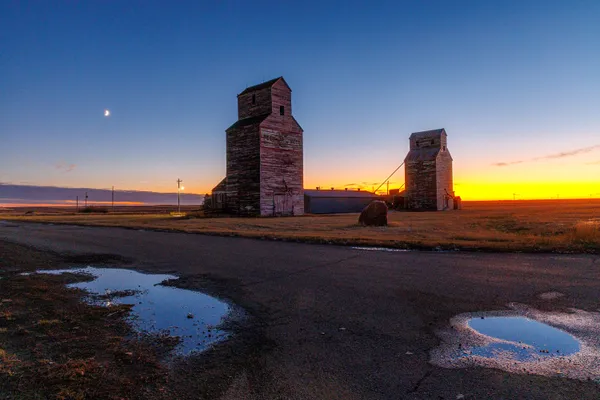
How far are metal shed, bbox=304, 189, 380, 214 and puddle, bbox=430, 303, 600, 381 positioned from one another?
157 ft

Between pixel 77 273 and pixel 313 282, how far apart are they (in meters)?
6.38

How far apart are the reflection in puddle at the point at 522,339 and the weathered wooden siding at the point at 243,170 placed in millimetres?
31156

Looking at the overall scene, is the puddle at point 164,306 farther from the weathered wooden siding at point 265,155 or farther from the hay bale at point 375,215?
the weathered wooden siding at point 265,155

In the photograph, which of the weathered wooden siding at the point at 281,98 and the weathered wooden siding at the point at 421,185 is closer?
the weathered wooden siding at the point at 281,98

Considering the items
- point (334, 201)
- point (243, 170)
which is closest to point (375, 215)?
point (243, 170)

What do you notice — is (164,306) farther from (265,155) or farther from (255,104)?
(255,104)

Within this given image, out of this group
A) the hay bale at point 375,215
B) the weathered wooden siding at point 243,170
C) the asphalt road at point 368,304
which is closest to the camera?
the asphalt road at point 368,304

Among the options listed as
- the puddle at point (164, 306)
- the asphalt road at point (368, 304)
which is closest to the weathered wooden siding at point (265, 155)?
the asphalt road at point (368, 304)

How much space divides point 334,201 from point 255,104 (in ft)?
80.1

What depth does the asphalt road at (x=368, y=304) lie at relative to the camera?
11.2 ft

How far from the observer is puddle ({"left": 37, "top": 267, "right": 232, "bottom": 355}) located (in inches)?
194

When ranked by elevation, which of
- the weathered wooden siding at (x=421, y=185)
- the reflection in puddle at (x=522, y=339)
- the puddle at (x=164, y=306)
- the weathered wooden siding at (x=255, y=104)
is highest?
the weathered wooden siding at (x=255, y=104)

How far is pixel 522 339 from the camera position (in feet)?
15.2

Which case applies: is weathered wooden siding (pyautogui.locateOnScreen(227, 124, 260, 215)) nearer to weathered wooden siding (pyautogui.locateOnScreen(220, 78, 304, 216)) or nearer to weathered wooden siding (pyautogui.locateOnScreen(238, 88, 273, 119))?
weathered wooden siding (pyautogui.locateOnScreen(220, 78, 304, 216))
